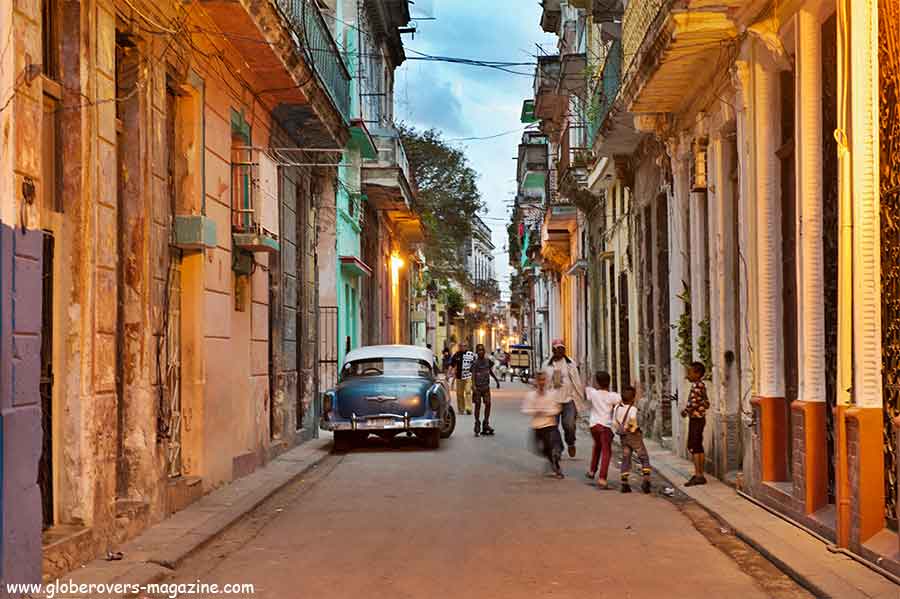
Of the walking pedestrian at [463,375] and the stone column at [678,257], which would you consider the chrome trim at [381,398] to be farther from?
the walking pedestrian at [463,375]

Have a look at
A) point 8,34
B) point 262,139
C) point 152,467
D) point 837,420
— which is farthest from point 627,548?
point 262,139

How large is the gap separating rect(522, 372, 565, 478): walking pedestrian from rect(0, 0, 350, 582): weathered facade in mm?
3580

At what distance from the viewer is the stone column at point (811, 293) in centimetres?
1030

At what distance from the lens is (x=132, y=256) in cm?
1076

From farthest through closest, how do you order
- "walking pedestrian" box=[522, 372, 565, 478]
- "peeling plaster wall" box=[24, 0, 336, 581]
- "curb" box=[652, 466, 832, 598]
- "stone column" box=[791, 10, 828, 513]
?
"walking pedestrian" box=[522, 372, 565, 478] < "stone column" box=[791, 10, 828, 513] < "curb" box=[652, 466, 832, 598] < "peeling plaster wall" box=[24, 0, 336, 581]

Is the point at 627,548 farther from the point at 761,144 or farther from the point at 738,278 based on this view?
the point at 738,278

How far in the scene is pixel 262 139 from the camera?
1708 cm

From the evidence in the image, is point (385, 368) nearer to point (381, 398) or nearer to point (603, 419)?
point (381, 398)

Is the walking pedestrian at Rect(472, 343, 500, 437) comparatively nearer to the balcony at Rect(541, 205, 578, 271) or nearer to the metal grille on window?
the metal grille on window

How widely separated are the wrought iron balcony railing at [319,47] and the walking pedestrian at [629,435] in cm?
612

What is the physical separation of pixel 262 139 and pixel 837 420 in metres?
10.0

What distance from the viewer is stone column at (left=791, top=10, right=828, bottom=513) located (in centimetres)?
1030

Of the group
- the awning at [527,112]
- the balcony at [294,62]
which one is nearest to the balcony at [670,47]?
the balcony at [294,62]

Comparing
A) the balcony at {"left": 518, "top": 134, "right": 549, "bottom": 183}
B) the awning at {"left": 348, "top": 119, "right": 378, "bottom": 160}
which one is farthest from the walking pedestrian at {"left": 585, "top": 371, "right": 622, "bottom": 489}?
the balcony at {"left": 518, "top": 134, "right": 549, "bottom": 183}
